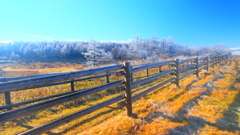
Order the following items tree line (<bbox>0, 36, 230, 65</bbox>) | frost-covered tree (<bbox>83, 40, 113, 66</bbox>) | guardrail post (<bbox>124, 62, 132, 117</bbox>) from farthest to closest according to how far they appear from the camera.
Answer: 1. tree line (<bbox>0, 36, 230, 65</bbox>)
2. frost-covered tree (<bbox>83, 40, 113, 66</bbox>)
3. guardrail post (<bbox>124, 62, 132, 117</bbox>)

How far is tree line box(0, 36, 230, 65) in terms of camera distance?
35.7 metres

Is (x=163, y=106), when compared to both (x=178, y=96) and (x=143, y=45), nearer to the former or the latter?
(x=178, y=96)

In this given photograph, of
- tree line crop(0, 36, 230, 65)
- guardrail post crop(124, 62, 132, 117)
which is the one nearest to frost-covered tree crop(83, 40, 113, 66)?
tree line crop(0, 36, 230, 65)

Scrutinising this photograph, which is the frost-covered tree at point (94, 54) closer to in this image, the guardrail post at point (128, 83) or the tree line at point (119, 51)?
the tree line at point (119, 51)

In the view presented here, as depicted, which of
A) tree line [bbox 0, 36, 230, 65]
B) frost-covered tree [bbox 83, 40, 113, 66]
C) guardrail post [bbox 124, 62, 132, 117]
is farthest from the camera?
tree line [bbox 0, 36, 230, 65]

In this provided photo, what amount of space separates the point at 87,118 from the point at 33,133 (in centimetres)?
176

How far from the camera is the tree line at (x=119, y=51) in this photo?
35713 millimetres

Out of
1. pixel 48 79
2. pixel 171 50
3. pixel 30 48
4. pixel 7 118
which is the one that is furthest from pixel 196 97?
pixel 30 48

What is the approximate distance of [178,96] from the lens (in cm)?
488

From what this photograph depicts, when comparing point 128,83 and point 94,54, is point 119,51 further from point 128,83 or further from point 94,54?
point 128,83

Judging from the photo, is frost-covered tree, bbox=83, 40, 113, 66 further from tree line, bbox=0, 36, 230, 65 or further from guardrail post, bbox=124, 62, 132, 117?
guardrail post, bbox=124, 62, 132, 117

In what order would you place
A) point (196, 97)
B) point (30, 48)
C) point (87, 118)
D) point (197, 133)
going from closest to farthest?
point (197, 133), point (87, 118), point (196, 97), point (30, 48)

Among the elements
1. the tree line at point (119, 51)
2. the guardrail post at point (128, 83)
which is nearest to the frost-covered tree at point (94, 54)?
the tree line at point (119, 51)

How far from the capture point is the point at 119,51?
63438 millimetres
